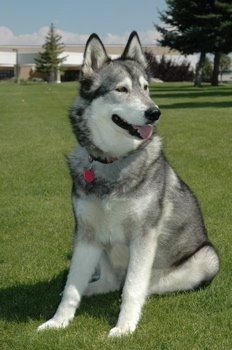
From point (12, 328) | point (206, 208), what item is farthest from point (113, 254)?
point (206, 208)

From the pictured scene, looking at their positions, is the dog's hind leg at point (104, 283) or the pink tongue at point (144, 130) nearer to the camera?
the pink tongue at point (144, 130)

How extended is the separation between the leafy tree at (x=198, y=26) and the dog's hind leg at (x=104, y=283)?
31688mm

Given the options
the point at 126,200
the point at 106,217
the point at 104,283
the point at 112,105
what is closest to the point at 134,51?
the point at 112,105

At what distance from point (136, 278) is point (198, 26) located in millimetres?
36017

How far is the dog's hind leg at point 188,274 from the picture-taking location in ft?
15.9

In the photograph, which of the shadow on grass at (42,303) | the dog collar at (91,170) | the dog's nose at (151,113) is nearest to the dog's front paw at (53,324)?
the shadow on grass at (42,303)

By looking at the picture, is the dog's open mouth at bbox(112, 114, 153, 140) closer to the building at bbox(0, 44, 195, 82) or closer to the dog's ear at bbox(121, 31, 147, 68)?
the dog's ear at bbox(121, 31, 147, 68)

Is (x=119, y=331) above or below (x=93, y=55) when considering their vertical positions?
below

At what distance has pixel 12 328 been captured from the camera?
4.38 m

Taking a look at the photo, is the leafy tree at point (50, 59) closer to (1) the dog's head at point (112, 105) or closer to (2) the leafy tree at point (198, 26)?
(2) the leafy tree at point (198, 26)

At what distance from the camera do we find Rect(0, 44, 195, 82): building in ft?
331

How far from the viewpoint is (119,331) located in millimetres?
4230

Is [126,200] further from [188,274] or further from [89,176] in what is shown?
[188,274]

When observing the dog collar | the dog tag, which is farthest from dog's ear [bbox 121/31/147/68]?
the dog tag
